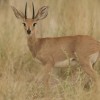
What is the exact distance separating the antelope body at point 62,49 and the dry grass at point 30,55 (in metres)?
0.16

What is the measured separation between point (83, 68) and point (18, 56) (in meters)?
1.29

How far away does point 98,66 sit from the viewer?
24.9 ft

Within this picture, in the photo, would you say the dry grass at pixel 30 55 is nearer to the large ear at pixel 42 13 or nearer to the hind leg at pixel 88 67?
the hind leg at pixel 88 67

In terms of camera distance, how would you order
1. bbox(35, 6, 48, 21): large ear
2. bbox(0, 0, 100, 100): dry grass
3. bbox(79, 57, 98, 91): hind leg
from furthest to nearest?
bbox(35, 6, 48, 21): large ear < bbox(79, 57, 98, 91): hind leg < bbox(0, 0, 100, 100): dry grass

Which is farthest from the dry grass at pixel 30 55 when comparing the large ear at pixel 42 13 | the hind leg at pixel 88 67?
the large ear at pixel 42 13

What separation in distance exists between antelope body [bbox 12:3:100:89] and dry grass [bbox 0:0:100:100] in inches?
6.2

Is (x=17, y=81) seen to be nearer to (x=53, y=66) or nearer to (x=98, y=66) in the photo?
(x=53, y=66)

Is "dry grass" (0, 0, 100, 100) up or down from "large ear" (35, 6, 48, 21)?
down

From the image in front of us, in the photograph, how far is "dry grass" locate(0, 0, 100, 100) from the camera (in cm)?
611

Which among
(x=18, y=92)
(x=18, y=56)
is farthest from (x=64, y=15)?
(x=18, y=92)

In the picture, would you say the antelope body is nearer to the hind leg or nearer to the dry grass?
the hind leg

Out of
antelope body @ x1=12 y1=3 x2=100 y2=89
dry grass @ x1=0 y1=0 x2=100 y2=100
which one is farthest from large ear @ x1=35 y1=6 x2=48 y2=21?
dry grass @ x1=0 y1=0 x2=100 y2=100

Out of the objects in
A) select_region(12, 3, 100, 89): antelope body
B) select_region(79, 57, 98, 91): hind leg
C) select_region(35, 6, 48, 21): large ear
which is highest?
select_region(35, 6, 48, 21): large ear

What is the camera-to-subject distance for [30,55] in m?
7.92
